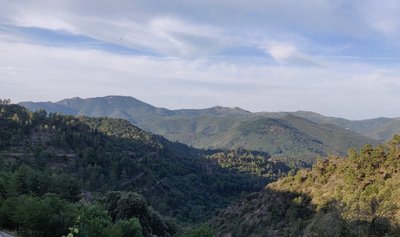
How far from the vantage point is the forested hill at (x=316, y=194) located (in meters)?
41.2

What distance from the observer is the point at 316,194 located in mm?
50969

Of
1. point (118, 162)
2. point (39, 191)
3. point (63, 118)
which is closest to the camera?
point (39, 191)

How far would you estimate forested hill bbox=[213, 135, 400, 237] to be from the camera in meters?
41.2

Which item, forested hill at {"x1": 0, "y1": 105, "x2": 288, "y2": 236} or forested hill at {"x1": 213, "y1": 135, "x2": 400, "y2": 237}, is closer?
forested hill at {"x1": 213, "y1": 135, "x2": 400, "y2": 237}

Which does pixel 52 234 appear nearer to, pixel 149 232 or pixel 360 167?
pixel 149 232

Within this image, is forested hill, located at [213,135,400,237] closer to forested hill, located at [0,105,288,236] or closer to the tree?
forested hill, located at [0,105,288,236]

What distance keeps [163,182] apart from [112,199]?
2087 inches

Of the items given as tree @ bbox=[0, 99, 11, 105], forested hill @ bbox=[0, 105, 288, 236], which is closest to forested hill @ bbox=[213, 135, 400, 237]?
forested hill @ bbox=[0, 105, 288, 236]

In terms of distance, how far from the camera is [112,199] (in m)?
54.1


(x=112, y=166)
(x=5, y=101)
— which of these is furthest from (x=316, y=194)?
(x=5, y=101)

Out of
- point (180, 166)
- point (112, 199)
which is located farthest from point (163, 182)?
point (112, 199)

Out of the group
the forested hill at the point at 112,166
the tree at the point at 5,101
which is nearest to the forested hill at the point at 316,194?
the forested hill at the point at 112,166

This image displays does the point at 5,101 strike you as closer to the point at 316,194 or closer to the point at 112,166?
the point at 112,166

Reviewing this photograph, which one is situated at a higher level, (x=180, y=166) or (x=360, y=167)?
(x=360, y=167)
